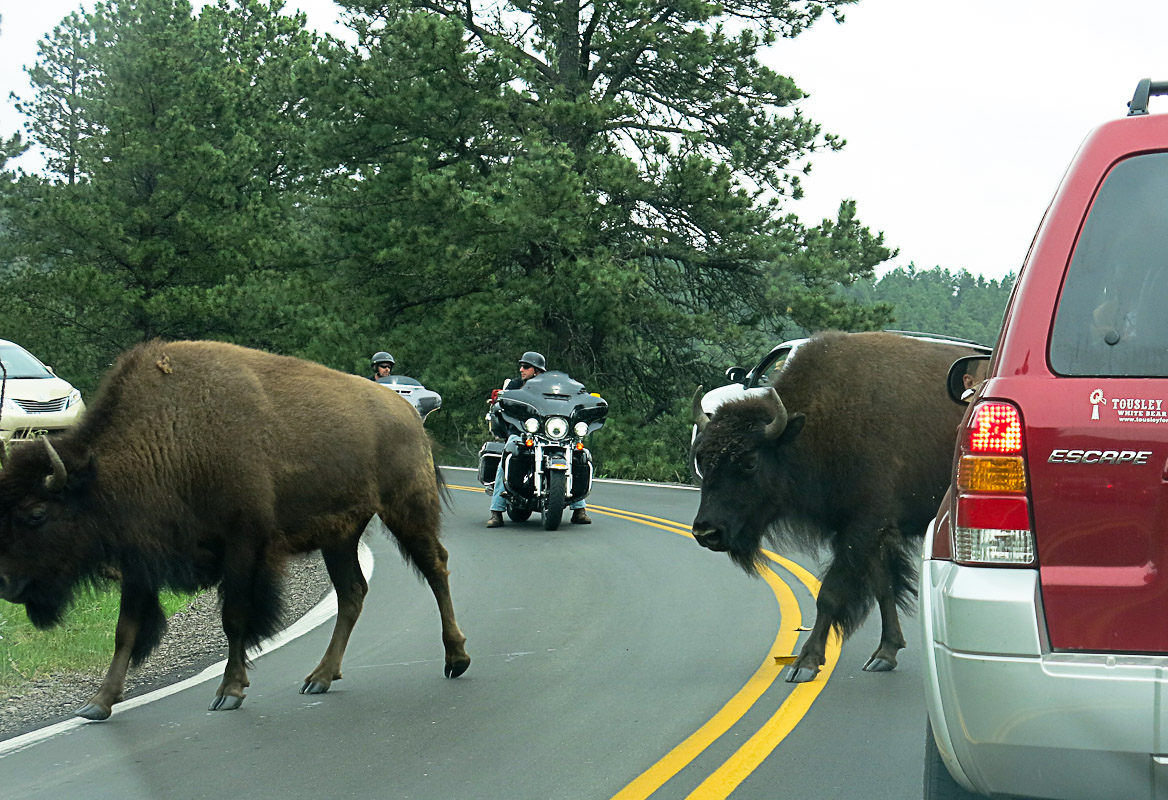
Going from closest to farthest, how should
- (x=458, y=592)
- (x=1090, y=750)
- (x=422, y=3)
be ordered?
(x=1090, y=750) → (x=458, y=592) → (x=422, y=3)

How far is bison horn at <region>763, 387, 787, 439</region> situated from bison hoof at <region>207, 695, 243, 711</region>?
3460 mm

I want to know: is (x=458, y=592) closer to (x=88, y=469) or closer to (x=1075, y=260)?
(x=88, y=469)

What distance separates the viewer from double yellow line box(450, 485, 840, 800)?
5.66 meters

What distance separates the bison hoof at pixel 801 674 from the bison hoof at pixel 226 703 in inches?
123

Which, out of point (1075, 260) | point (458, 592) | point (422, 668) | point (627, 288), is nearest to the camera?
point (1075, 260)

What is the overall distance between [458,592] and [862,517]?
4.66 metres

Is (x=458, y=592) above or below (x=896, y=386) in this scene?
below

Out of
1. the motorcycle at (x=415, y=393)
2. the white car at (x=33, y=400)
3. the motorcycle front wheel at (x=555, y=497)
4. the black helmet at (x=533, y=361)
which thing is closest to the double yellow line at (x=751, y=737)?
the motorcycle front wheel at (x=555, y=497)

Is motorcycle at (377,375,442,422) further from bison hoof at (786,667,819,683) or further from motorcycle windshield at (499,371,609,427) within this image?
bison hoof at (786,667,819,683)

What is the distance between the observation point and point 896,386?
8.34m

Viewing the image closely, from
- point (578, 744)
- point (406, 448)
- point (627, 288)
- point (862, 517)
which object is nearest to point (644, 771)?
point (578, 744)

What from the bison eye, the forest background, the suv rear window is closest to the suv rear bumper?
the suv rear window

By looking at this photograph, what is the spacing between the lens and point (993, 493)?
11.7 ft

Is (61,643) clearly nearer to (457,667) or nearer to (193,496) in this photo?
(193,496)
